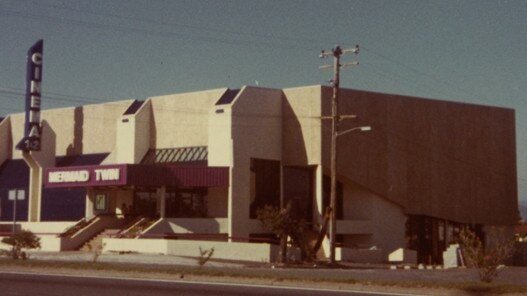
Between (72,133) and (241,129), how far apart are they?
17.4 metres

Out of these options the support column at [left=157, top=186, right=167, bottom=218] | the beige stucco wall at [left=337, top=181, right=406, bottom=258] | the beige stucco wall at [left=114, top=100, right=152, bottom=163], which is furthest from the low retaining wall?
the beige stucco wall at [left=114, top=100, right=152, bottom=163]

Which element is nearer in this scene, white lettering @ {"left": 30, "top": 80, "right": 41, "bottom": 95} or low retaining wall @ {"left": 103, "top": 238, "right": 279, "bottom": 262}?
low retaining wall @ {"left": 103, "top": 238, "right": 279, "bottom": 262}

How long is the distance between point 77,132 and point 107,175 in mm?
13695

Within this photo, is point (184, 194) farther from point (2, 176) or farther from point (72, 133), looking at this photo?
point (2, 176)

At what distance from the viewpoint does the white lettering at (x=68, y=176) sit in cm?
5003

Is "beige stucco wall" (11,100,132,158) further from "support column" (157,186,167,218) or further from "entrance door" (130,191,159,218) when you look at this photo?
"support column" (157,186,167,218)

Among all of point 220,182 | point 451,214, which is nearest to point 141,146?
point 220,182

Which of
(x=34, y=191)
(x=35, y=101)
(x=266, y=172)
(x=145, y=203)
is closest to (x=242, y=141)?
(x=266, y=172)

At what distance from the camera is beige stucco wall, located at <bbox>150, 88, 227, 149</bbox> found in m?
52.8

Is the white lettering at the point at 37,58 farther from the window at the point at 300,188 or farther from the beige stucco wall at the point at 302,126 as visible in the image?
the window at the point at 300,188

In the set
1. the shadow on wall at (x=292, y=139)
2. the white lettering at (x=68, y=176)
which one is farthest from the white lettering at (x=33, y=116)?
the shadow on wall at (x=292, y=139)

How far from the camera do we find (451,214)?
56562mm

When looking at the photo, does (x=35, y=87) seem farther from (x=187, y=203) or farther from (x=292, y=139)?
(x=292, y=139)

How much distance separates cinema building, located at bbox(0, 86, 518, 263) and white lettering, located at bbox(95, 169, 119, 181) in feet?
0.19
